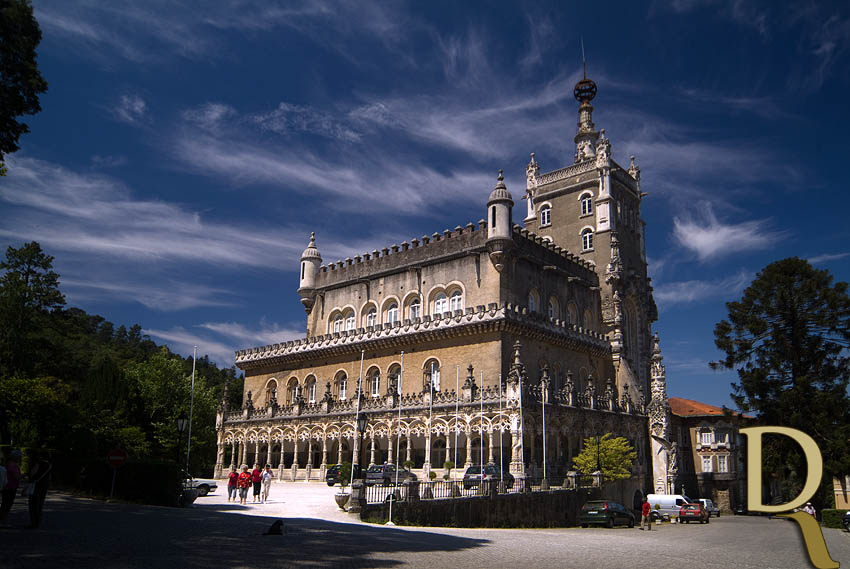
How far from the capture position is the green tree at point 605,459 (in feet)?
133

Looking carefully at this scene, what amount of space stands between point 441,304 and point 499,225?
24.7 ft

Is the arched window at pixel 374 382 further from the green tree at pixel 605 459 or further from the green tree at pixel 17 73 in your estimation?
the green tree at pixel 17 73

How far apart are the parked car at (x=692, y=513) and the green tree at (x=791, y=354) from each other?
5196 mm

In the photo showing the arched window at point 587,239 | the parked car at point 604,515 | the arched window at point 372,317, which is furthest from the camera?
the arched window at point 587,239

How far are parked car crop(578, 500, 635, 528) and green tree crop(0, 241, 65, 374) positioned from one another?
4007 centimetres

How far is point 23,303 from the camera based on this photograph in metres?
51.4

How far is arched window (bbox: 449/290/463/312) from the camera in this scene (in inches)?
1919

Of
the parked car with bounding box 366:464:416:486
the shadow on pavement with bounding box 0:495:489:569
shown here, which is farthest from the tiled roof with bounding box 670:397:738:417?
the shadow on pavement with bounding box 0:495:489:569

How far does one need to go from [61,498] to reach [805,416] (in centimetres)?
4085

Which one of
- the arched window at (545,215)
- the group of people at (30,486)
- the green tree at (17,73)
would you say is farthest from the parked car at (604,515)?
the arched window at (545,215)

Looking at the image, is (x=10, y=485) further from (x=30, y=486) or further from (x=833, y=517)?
(x=833, y=517)

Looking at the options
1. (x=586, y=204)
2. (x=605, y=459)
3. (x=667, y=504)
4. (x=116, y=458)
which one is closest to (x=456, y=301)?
(x=605, y=459)

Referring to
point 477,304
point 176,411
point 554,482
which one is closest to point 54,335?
point 176,411

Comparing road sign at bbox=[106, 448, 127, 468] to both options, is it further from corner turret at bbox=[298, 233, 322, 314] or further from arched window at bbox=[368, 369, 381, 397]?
corner turret at bbox=[298, 233, 322, 314]
